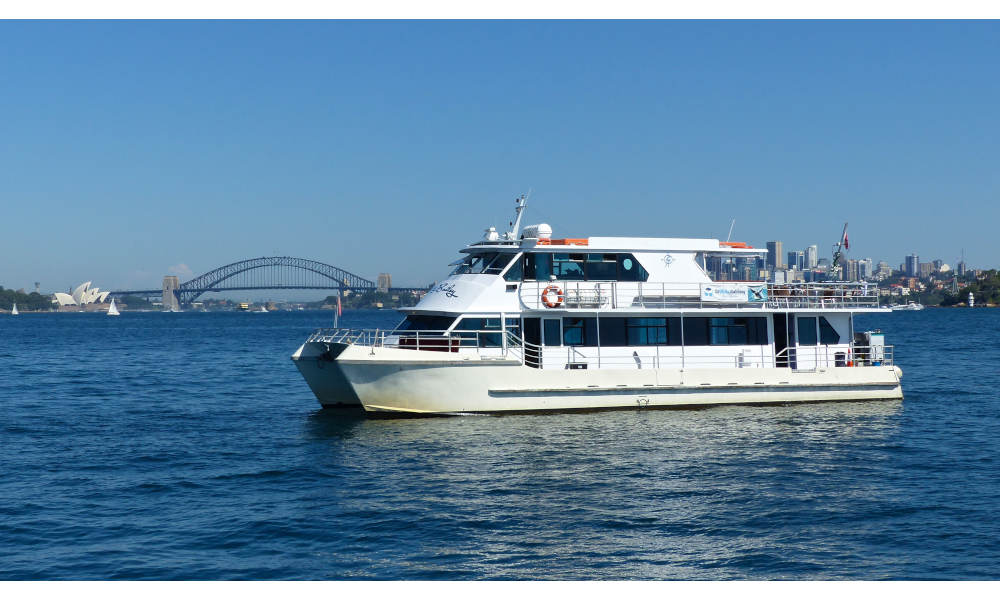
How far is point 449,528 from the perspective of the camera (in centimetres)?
1348

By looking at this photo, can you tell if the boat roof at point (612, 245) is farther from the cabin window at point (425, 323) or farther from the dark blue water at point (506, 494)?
the dark blue water at point (506, 494)

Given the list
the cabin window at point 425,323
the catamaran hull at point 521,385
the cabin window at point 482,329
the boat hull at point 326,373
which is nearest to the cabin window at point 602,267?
the catamaran hull at point 521,385

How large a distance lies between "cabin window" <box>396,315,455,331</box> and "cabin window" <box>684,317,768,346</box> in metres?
6.71

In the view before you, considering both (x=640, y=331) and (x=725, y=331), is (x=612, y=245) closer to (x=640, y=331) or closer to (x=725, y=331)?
(x=640, y=331)

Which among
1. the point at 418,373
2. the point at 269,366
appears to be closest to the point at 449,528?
the point at 418,373

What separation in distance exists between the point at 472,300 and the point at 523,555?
1133 cm

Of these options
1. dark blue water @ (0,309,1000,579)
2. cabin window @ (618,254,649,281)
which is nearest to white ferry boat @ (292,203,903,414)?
cabin window @ (618,254,649,281)

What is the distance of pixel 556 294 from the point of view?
23.2 metres

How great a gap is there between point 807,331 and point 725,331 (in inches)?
106

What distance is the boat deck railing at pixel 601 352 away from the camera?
22406 mm

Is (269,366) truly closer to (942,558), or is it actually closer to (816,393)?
(816,393)

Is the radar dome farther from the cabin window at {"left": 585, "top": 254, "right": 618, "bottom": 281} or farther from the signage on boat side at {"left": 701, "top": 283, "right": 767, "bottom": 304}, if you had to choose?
the signage on boat side at {"left": 701, "top": 283, "right": 767, "bottom": 304}

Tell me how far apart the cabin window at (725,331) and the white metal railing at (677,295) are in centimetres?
42

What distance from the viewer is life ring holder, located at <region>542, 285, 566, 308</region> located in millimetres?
23062
